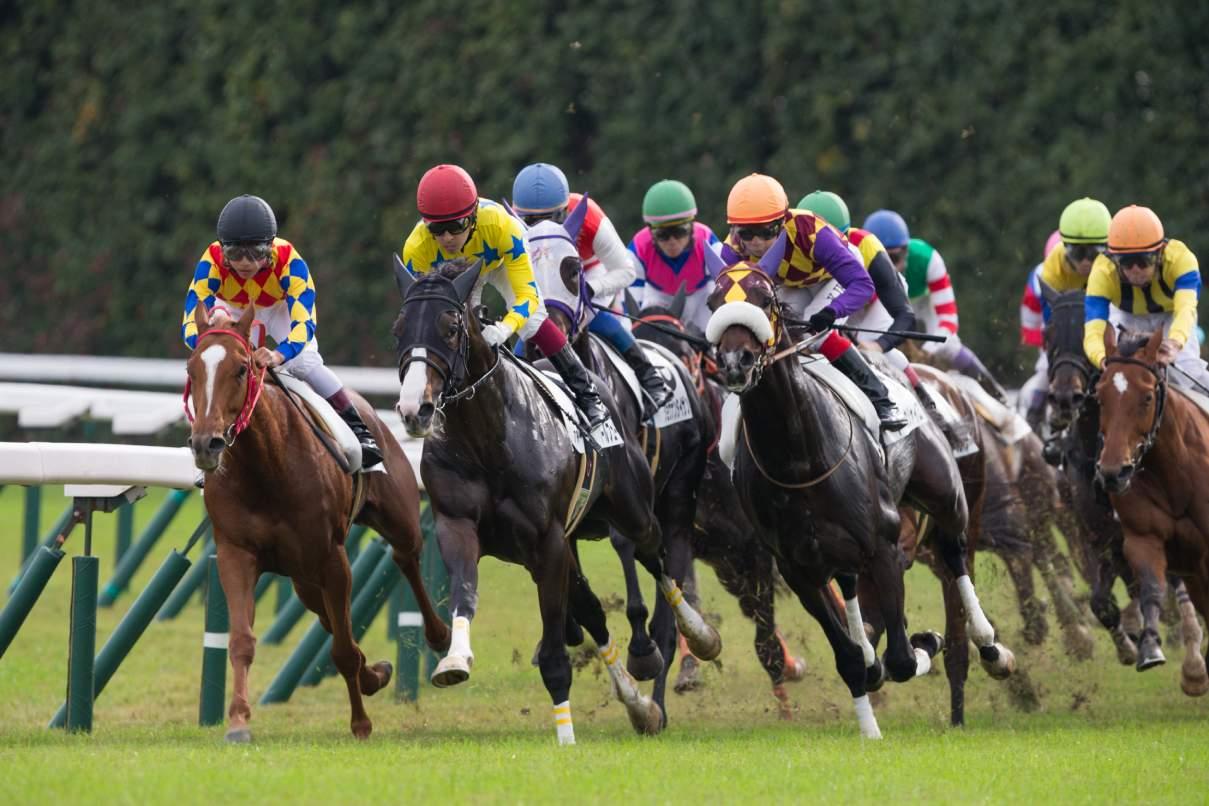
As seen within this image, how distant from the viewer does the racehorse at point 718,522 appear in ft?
33.5

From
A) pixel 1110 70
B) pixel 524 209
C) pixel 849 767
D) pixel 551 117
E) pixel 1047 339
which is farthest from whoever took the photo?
pixel 551 117

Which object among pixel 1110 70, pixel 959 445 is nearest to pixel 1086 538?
pixel 959 445

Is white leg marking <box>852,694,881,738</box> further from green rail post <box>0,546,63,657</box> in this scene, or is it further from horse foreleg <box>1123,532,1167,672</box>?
green rail post <box>0,546,63,657</box>

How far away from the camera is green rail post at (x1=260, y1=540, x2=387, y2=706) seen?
10.3 m

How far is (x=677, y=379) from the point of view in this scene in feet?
33.4

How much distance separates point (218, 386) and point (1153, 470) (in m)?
4.14

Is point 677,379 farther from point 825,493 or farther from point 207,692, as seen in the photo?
point 207,692

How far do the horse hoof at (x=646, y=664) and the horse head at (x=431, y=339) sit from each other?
164 cm

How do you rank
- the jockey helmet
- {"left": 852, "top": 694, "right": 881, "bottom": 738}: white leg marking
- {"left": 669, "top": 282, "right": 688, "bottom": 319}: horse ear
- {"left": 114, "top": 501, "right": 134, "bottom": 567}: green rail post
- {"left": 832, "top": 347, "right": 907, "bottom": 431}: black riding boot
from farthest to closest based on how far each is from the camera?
{"left": 114, "top": 501, "right": 134, "bottom": 567}: green rail post, {"left": 669, "top": 282, "right": 688, "bottom": 319}: horse ear, {"left": 832, "top": 347, "right": 907, "bottom": 431}: black riding boot, {"left": 852, "top": 694, "right": 881, "bottom": 738}: white leg marking, the jockey helmet

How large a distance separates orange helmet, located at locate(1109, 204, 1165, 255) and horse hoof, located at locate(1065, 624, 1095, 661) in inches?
92.1

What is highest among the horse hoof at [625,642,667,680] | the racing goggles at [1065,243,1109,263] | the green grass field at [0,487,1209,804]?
the racing goggles at [1065,243,1109,263]

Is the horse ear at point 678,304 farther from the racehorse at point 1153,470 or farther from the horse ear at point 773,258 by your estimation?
the racehorse at point 1153,470

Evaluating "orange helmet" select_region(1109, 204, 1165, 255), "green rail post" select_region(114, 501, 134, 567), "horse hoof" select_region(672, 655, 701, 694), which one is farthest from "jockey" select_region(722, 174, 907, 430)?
"green rail post" select_region(114, 501, 134, 567)

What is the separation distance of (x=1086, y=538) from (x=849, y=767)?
3728mm
